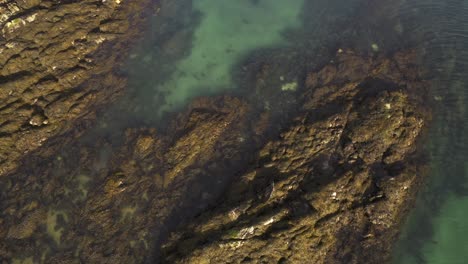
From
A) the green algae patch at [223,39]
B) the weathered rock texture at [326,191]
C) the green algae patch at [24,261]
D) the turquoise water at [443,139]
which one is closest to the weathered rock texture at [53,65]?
the green algae patch at [223,39]

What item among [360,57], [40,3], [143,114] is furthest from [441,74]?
[40,3]

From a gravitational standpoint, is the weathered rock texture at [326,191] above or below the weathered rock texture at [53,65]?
below

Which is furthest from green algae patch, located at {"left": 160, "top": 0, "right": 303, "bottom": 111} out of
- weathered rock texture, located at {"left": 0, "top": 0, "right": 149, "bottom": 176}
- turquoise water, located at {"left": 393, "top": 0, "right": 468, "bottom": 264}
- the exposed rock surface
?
turquoise water, located at {"left": 393, "top": 0, "right": 468, "bottom": 264}

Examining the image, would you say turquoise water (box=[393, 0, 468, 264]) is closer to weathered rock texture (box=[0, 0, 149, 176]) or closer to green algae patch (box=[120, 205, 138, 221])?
green algae patch (box=[120, 205, 138, 221])

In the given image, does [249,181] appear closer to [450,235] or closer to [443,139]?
[450,235]

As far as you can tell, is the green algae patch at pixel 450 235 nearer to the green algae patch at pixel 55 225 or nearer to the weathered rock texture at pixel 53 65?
the green algae patch at pixel 55 225
